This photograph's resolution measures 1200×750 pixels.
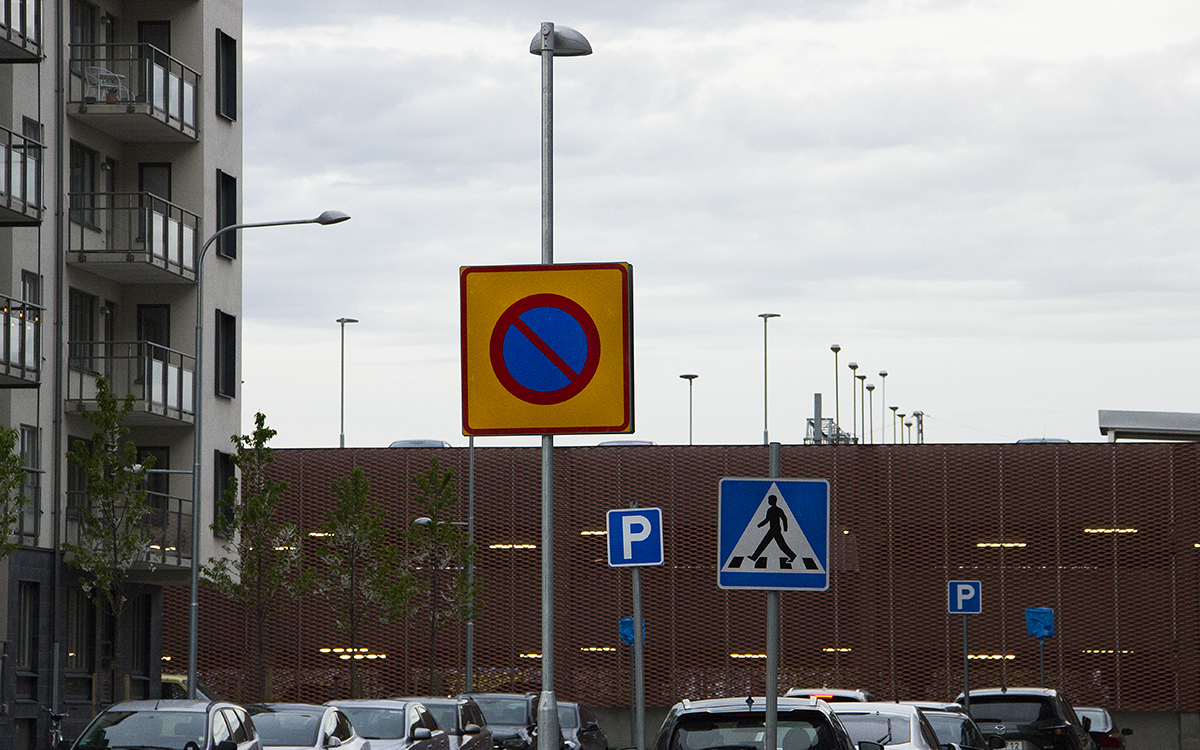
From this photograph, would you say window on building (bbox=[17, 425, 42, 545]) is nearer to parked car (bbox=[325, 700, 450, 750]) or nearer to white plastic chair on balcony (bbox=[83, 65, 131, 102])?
white plastic chair on balcony (bbox=[83, 65, 131, 102])

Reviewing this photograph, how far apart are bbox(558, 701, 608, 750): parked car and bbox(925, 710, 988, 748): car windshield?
11.2 metres

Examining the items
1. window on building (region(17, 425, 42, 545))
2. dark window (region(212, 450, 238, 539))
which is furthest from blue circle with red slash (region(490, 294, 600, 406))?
dark window (region(212, 450, 238, 539))

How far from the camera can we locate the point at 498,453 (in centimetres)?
5091

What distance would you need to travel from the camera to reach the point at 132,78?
125 ft

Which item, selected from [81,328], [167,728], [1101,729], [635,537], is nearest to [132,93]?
[81,328]

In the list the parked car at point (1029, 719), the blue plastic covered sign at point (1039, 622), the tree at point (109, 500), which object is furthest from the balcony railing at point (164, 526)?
the parked car at point (1029, 719)

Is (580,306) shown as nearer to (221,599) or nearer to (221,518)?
(221,518)

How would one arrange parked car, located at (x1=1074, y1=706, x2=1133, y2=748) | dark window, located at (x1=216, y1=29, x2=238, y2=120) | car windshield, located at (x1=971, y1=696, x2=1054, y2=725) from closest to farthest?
car windshield, located at (x1=971, y1=696, x2=1054, y2=725) < parked car, located at (x1=1074, y1=706, x2=1133, y2=748) < dark window, located at (x1=216, y1=29, x2=238, y2=120)

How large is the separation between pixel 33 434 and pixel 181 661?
16.8m

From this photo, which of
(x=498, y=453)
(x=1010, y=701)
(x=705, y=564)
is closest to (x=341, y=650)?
(x=498, y=453)

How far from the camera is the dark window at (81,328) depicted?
3731 cm

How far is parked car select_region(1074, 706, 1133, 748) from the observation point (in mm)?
28859

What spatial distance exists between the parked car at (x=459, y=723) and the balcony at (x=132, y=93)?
674 inches

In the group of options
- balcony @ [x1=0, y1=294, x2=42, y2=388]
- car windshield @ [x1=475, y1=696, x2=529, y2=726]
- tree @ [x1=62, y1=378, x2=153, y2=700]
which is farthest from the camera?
tree @ [x1=62, y1=378, x2=153, y2=700]
